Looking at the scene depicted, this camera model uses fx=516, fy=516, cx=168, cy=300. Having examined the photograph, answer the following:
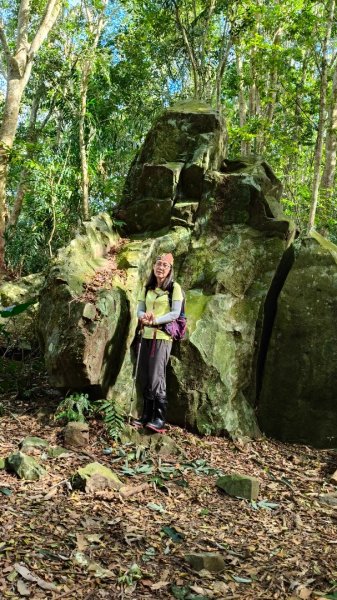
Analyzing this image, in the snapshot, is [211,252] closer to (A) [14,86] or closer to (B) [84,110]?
(A) [14,86]

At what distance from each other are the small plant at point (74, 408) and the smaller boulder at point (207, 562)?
8.07ft

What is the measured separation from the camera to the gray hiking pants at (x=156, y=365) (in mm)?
6316

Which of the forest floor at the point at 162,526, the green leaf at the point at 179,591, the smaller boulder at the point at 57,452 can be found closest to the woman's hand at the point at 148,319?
the forest floor at the point at 162,526

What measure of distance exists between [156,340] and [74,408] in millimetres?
1271

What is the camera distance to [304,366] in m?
7.24

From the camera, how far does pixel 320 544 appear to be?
14.9ft

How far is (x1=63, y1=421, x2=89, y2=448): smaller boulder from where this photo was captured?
18.6 feet

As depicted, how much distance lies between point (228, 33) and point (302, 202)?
945 cm

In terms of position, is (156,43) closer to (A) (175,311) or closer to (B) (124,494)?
(A) (175,311)

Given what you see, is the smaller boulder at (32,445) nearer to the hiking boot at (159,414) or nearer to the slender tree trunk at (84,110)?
the hiking boot at (159,414)

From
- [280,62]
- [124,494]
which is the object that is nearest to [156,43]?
[280,62]

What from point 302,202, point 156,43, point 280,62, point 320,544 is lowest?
point 320,544

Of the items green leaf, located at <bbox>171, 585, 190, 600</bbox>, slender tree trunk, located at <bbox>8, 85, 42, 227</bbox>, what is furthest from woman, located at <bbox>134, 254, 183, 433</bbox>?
slender tree trunk, located at <bbox>8, 85, 42, 227</bbox>

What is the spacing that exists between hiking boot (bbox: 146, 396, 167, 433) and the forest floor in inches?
12.7
